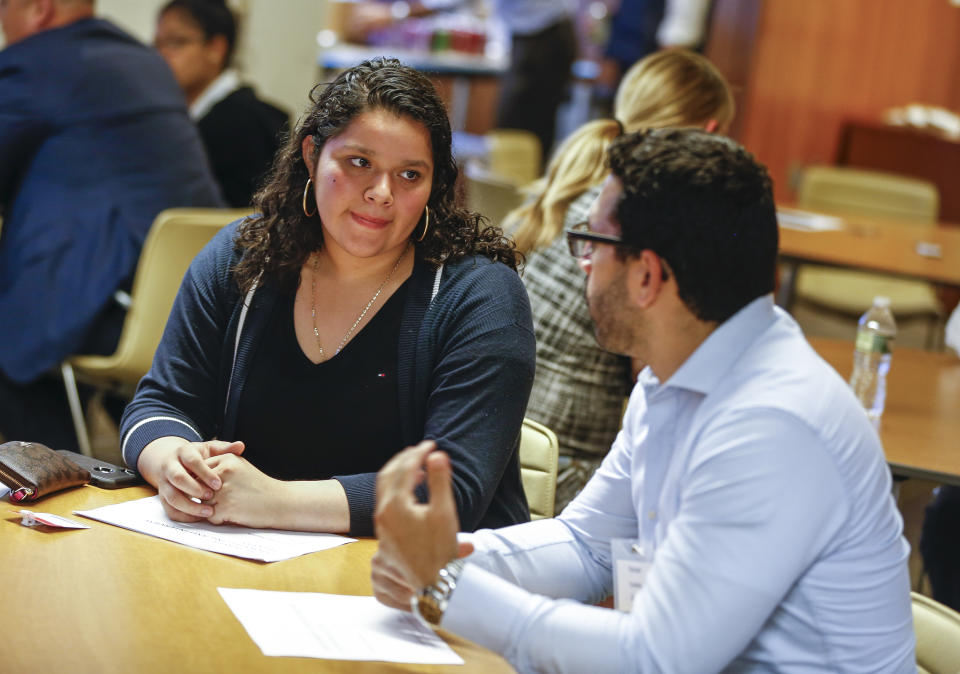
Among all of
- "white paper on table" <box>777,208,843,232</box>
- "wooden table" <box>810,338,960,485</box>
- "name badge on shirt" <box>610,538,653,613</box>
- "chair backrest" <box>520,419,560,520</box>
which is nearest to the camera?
"name badge on shirt" <box>610,538,653,613</box>

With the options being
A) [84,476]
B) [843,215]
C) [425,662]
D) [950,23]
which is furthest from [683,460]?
[950,23]

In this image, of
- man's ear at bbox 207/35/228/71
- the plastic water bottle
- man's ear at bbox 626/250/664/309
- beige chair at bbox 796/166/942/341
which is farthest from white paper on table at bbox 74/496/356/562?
beige chair at bbox 796/166/942/341

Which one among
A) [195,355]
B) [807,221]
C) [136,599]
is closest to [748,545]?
[136,599]

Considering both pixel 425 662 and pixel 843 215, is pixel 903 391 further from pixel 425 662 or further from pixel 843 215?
pixel 843 215

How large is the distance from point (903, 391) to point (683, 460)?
173cm

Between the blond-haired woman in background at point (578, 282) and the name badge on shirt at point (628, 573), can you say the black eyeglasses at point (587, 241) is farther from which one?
the blond-haired woman in background at point (578, 282)

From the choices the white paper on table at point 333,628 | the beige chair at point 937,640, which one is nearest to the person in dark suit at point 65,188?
the white paper on table at point 333,628

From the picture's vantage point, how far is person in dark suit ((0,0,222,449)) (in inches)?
135

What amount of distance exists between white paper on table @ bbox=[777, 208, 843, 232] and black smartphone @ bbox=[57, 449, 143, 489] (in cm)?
351

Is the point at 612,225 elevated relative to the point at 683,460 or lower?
elevated

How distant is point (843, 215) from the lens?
5.87 m

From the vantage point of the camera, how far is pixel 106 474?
1.82m

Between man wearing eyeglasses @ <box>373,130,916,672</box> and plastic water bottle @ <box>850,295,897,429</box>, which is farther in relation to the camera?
plastic water bottle @ <box>850,295,897,429</box>

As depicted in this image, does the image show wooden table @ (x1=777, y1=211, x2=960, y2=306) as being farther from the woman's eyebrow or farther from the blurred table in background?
the woman's eyebrow
